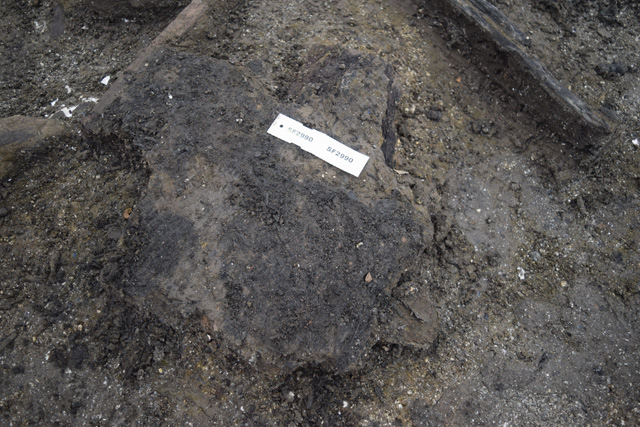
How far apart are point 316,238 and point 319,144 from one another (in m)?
0.63

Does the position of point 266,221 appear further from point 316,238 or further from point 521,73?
point 521,73

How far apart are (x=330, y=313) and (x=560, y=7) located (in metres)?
3.38

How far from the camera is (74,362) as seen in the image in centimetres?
270

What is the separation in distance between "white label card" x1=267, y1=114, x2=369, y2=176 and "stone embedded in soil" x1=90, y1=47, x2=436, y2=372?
0.05 meters

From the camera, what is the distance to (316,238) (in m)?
2.58

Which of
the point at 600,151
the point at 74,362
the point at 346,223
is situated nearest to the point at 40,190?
the point at 74,362

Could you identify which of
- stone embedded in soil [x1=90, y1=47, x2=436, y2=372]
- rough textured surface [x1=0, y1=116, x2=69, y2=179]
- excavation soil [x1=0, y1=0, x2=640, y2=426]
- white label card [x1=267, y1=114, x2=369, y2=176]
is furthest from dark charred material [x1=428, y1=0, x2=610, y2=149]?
rough textured surface [x1=0, y1=116, x2=69, y2=179]

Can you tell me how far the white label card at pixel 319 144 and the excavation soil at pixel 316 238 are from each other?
63mm

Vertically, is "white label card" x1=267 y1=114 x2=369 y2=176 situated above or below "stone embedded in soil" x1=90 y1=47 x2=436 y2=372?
above

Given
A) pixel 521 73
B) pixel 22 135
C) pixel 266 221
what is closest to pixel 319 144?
pixel 266 221

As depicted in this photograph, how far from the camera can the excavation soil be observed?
2.56 metres

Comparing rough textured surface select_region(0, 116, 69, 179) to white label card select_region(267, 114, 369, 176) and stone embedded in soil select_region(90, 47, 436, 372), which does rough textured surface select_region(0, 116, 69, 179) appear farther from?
white label card select_region(267, 114, 369, 176)

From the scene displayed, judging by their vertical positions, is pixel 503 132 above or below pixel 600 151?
below

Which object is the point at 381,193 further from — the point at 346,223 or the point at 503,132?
the point at 503,132
